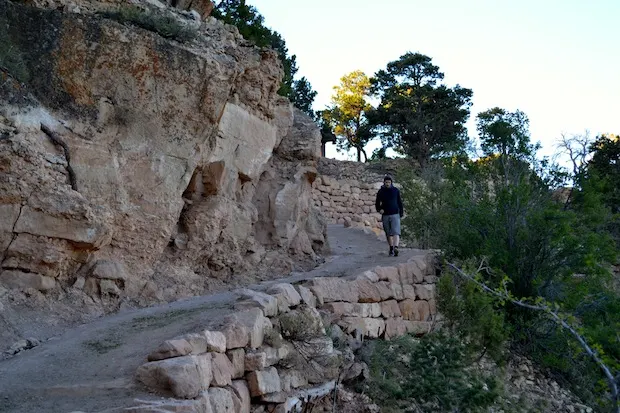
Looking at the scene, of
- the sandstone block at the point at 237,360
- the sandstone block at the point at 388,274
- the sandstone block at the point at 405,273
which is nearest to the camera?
the sandstone block at the point at 237,360

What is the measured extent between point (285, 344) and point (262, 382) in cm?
81

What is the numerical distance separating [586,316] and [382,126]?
20.5m

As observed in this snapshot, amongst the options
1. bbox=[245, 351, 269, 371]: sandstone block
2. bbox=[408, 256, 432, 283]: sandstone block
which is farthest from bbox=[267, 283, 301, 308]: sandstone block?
bbox=[408, 256, 432, 283]: sandstone block

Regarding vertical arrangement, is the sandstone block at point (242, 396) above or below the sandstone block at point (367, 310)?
below

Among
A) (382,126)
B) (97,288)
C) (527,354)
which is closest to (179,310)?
(97,288)

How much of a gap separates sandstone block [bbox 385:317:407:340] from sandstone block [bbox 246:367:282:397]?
3.52 meters

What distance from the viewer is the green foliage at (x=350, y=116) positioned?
30.6 metres

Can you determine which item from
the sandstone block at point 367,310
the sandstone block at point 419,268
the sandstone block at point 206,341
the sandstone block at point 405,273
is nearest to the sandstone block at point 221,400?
Answer: the sandstone block at point 206,341

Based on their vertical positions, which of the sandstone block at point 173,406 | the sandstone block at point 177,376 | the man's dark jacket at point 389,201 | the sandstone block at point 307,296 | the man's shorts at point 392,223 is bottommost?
the sandstone block at point 173,406

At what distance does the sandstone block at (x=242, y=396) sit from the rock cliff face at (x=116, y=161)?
6.88ft

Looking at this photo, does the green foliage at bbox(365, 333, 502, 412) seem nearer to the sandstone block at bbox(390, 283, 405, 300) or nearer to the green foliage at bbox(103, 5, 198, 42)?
the sandstone block at bbox(390, 283, 405, 300)

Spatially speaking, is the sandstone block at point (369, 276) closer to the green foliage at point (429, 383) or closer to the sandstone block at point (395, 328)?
the sandstone block at point (395, 328)

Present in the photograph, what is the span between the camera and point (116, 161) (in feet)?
24.9

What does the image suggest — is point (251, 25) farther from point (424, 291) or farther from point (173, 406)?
point (173, 406)
